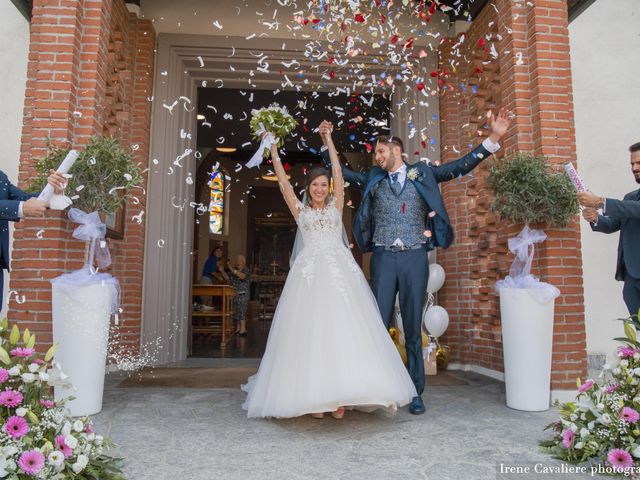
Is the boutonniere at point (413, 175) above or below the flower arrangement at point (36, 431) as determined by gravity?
above

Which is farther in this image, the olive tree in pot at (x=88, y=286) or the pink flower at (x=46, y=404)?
the olive tree in pot at (x=88, y=286)

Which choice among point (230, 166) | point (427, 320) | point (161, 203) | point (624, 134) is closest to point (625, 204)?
point (427, 320)

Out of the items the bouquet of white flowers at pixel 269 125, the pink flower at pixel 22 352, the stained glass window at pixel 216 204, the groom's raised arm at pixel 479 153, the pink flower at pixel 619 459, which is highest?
the stained glass window at pixel 216 204

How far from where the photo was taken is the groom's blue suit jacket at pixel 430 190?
3.69 m

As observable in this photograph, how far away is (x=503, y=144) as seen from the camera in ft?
15.3

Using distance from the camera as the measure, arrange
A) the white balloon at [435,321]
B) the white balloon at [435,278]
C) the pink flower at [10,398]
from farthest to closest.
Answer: the white balloon at [435,278] < the white balloon at [435,321] < the pink flower at [10,398]

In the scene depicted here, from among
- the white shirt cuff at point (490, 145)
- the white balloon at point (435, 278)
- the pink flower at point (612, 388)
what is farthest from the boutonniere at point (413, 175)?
the white balloon at point (435, 278)

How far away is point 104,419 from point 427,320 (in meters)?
3.26

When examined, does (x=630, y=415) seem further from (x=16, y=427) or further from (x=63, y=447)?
(x=16, y=427)

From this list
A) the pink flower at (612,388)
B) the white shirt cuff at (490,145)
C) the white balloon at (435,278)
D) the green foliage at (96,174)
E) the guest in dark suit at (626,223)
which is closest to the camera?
the pink flower at (612,388)

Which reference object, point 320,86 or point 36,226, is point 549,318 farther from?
point 320,86

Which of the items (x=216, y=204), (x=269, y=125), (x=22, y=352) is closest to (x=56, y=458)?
(x=22, y=352)

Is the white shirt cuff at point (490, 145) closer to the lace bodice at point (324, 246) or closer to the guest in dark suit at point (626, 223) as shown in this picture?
the guest in dark suit at point (626, 223)

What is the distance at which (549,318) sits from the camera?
372cm
